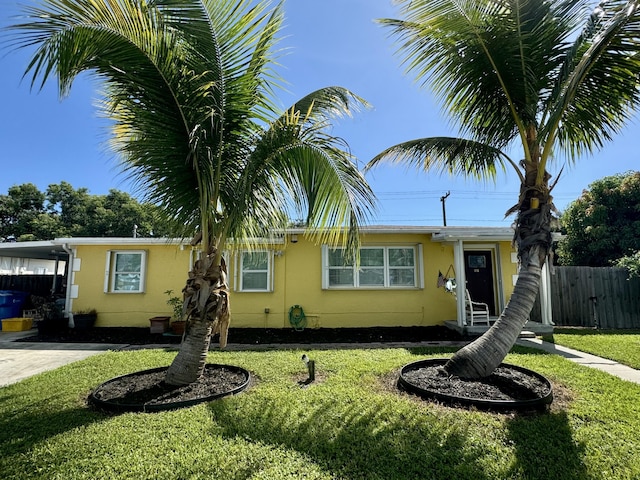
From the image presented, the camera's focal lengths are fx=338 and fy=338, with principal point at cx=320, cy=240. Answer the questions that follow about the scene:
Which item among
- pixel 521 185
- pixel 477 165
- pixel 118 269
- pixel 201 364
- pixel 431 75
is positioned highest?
pixel 431 75

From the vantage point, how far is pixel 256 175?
15.1 ft

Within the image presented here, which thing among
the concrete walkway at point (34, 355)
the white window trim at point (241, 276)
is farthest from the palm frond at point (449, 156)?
the concrete walkway at point (34, 355)

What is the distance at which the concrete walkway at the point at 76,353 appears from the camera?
5801 mm

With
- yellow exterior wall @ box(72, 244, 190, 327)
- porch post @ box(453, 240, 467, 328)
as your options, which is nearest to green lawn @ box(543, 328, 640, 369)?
porch post @ box(453, 240, 467, 328)

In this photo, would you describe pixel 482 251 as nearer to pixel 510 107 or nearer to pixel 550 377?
pixel 550 377

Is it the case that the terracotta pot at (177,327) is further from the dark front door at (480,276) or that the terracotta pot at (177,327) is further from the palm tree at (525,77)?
the dark front door at (480,276)

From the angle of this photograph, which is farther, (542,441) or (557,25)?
(557,25)

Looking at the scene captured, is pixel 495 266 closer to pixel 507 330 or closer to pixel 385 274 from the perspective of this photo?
pixel 385 274

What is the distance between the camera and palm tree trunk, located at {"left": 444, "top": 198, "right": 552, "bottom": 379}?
445cm

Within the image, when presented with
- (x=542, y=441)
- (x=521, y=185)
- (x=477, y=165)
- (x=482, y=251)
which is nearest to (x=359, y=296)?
(x=482, y=251)

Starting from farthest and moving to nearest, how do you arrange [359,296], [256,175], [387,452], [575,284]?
[575,284] → [359,296] → [256,175] → [387,452]

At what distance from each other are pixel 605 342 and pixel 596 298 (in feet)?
11.7

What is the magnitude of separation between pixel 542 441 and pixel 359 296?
21.9ft

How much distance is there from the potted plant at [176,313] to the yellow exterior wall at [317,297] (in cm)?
18
